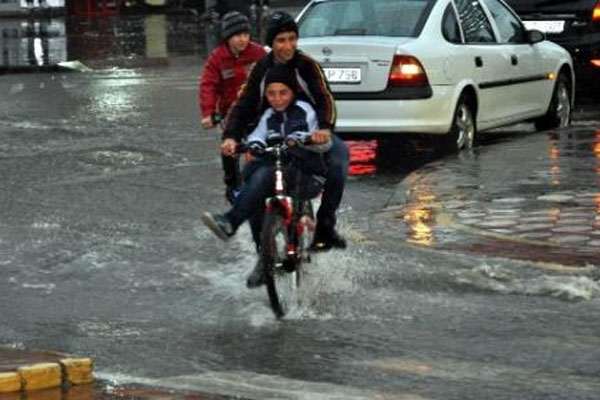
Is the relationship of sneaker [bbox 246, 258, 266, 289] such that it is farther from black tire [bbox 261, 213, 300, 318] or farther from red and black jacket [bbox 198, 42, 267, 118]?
red and black jacket [bbox 198, 42, 267, 118]

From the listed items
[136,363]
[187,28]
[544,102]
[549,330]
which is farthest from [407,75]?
[187,28]

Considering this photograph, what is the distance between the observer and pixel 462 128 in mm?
13258

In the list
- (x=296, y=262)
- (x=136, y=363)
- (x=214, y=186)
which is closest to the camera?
(x=136, y=363)

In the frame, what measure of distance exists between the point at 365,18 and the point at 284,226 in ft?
19.5

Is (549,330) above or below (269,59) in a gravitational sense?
below

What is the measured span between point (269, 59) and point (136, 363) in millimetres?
2193

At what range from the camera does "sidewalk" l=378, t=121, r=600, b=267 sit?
9195 mm

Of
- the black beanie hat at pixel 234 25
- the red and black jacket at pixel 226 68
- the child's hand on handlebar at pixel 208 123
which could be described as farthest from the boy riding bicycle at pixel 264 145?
the red and black jacket at pixel 226 68

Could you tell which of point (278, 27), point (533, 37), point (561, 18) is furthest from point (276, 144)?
point (561, 18)

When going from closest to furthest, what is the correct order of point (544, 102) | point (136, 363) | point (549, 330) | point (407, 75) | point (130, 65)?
point (136, 363)
point (549, 330)
point (407, 75)
point (544, 102)
point (130, 65)

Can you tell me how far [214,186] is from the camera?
38.1 feet

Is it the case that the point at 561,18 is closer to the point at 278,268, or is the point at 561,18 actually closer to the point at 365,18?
the point at 365,18

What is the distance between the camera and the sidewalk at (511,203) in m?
9.20

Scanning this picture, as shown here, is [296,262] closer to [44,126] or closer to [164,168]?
[164,168]
